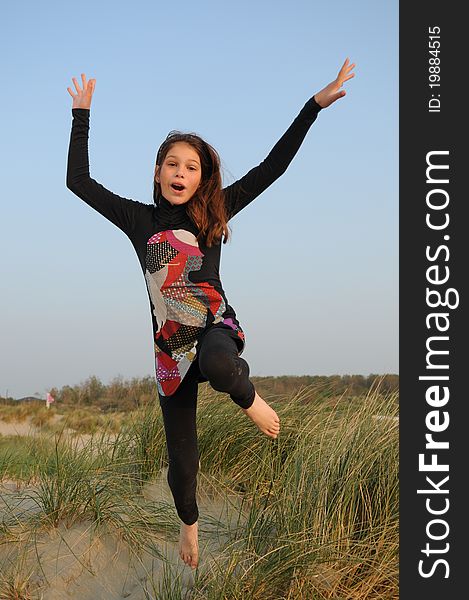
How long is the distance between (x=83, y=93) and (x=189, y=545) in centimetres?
233

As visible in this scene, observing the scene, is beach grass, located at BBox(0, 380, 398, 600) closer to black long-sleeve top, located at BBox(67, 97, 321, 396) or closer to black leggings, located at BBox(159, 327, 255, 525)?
black leggings, located at BBox(159, 327, 255, 525)

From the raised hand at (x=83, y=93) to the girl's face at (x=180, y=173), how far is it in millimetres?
496

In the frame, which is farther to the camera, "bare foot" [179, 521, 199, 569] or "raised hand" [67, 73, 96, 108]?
"raised hand" [67, 73, 96, 108]

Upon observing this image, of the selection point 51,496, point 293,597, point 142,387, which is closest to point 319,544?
point 293,597

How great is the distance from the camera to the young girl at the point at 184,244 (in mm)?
3531

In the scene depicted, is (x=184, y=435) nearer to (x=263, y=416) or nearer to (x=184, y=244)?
(x=263, y=416)

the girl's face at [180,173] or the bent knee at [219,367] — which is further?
the girl's face at [180,173]

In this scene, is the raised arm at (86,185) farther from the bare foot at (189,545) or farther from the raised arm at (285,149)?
the bare foot at (189,545)

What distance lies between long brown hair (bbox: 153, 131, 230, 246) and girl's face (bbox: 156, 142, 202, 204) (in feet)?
0.13

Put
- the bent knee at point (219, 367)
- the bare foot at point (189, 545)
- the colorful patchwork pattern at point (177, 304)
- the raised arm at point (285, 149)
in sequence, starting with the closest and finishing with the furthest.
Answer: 1. the bent knee at point (219, 367)
2. the colorful patchwork pattern at point (177, 304)
3. the bare foot at point (189, 545)
4. the raised arm at point (285, 149)

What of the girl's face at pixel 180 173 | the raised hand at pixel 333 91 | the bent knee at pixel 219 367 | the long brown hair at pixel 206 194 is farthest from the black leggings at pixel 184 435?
the raised hand at pixel 333 91

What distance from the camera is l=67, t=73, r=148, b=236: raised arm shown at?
3.75 meters

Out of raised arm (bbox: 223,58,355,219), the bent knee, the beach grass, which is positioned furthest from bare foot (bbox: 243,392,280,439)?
raised arm (bbox: 223,58,355,219)

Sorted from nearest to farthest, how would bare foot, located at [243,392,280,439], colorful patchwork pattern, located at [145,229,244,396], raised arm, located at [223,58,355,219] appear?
1. bare foot, located at [243,392,280,439]
2. colorful patchwork pattern, located at [145,229,244,396]
3. raised arm, located at [223,58,355,219]
